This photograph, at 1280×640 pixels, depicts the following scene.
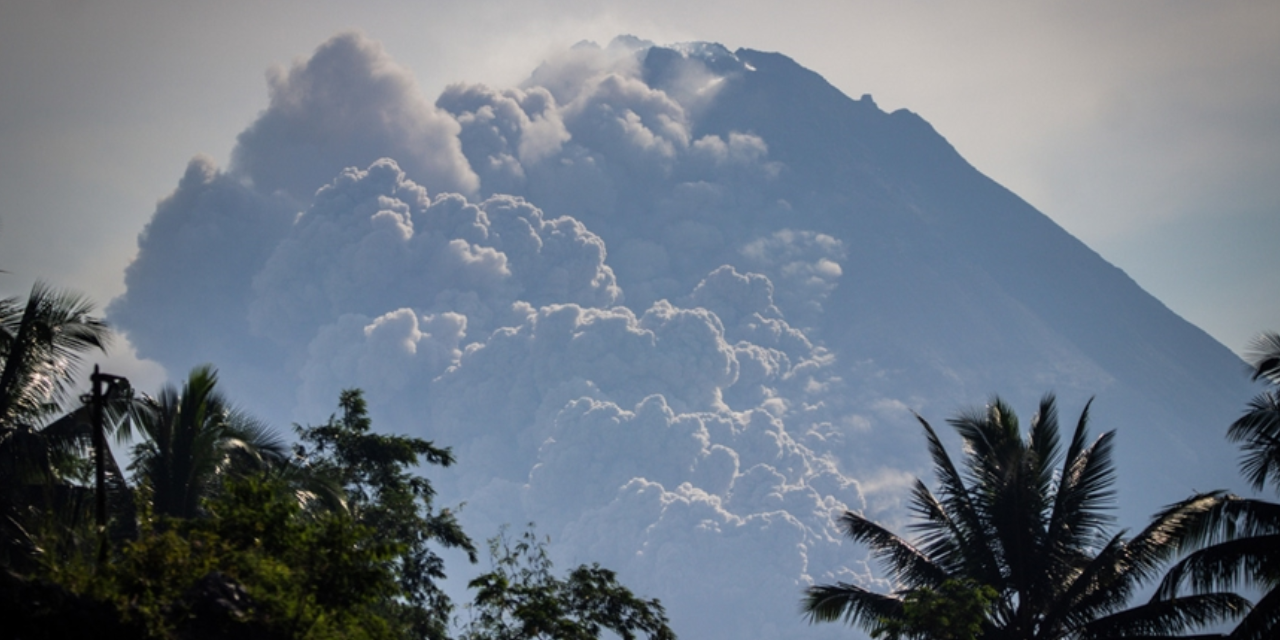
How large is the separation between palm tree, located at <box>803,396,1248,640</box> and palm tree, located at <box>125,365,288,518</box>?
10044 mm

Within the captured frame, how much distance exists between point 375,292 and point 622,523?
35.9 meters

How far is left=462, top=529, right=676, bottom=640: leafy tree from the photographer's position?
19078mm

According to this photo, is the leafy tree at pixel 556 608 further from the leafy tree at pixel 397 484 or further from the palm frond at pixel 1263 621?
the palm frond at pixel 1263 621

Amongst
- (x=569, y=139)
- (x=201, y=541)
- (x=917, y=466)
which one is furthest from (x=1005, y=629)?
(x=569, y=139)

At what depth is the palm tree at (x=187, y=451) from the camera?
67.5 feet

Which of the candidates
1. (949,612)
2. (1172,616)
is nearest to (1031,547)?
(1172,616)

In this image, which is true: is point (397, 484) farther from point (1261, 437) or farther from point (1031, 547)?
point (1261, 437)

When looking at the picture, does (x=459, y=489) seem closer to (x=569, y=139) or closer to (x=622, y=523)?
(x=622, y=523)

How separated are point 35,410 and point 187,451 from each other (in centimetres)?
253

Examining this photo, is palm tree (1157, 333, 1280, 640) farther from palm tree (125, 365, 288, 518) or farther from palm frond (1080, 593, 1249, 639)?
palm tree (125, 365, 288, 518)

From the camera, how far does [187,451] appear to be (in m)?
20.8

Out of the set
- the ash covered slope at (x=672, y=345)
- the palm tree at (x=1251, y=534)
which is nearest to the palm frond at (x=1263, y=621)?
the palm tree at (x=1251, y=534)

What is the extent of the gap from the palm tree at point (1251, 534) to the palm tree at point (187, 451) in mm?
14930

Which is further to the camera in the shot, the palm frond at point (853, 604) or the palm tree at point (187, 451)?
the palm frond at point (853, 604)
